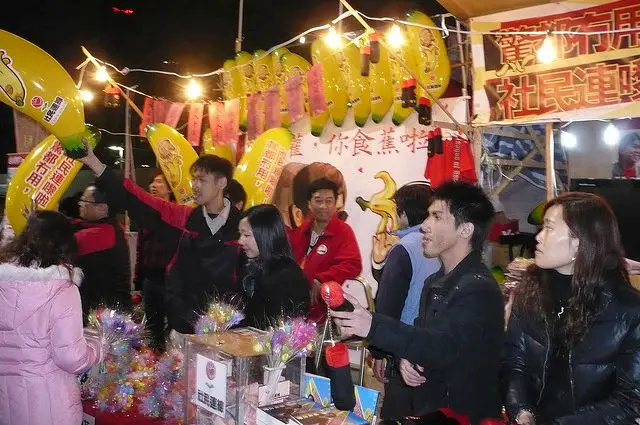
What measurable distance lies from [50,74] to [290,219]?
261 cm

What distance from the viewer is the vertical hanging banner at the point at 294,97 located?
17.6ft

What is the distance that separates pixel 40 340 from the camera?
2.17 meters

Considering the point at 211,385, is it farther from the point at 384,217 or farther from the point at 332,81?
the point at 332,81

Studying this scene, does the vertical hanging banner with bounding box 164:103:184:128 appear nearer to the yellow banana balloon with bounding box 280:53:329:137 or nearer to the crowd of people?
the yellow banana balloon with bounding box 280:53:329:137

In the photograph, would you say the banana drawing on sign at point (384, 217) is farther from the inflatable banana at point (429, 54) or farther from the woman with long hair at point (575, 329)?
the woman with long hair at point (575, 329)

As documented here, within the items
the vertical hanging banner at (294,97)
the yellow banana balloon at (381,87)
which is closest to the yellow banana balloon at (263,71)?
the vertical hanging banner at (294,97)

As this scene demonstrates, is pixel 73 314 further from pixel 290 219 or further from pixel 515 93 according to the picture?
pixel 290 219

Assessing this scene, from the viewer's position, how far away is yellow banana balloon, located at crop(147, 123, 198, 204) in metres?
5.43

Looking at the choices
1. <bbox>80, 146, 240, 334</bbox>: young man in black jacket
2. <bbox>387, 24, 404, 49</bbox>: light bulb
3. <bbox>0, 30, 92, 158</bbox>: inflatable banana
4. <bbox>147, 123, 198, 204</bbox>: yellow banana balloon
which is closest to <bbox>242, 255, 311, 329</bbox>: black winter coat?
<bbox>80, 146, 240, 334</bbox>: young man in black jacket

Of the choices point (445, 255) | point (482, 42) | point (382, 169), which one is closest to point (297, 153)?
point (382, 169)

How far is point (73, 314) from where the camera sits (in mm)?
2176

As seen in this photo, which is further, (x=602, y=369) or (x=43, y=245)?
(x=43, y=245)

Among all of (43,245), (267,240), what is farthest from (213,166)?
(43,245)

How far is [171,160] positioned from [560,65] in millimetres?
3506
